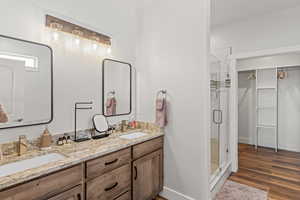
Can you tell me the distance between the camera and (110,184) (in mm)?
1461

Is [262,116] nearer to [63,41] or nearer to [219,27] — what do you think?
[219,27]

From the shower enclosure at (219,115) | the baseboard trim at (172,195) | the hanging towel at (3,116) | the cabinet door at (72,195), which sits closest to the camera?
the cabinet door at (72,195)

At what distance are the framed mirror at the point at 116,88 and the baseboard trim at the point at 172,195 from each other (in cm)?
122

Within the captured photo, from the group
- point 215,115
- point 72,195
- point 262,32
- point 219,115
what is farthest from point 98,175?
point 262,32

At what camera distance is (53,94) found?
5.23ft

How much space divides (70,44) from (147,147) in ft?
4.85

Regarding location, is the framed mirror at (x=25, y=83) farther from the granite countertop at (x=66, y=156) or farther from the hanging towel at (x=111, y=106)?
the hanging towel at (x=111, y=106)

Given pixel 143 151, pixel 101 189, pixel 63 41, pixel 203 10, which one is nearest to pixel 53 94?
pixel 63 41

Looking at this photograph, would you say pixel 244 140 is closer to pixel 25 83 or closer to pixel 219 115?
pixel 219 115

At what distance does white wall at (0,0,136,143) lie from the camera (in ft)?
4.54

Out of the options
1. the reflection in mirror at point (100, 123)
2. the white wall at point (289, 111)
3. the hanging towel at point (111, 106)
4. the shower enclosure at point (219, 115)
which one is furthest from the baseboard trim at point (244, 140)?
the reflection in mirror at point (100, 123)

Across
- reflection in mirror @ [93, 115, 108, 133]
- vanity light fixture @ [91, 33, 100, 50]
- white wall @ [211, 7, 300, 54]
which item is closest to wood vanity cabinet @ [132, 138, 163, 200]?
reflection in mirror @ [93, 115, 108, 133]

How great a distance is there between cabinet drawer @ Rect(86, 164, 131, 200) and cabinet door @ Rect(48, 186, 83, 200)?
0.07 metres

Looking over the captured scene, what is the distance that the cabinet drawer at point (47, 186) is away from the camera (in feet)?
3.00
